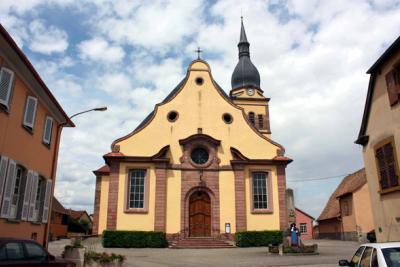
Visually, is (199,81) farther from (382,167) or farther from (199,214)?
(382,167)

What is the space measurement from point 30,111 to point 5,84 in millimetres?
2347

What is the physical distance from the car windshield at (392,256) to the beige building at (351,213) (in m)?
27.5

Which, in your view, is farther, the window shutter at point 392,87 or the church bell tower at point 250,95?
the church bell tower at point 250,95

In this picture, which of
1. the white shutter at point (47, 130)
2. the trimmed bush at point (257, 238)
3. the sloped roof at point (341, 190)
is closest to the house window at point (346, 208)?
the sloped roof at point (341, 190)

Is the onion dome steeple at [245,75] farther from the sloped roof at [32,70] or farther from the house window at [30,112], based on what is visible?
the house window at [30,112]

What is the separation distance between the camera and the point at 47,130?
1580 cm

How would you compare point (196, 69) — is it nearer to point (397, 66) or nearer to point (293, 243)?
point (293, 243)

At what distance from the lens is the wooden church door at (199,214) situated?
82.5 ft

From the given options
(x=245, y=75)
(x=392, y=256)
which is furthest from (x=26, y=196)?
(x=245, y=75)

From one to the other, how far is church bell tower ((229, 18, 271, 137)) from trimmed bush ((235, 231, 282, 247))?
16404 millimetres

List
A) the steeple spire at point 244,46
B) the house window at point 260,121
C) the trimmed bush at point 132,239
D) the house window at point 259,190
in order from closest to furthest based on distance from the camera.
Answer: the trimmed bush at point 132,239, the house window at point 259,190, the house window at point 260,121, the steeple spire at point 244,46

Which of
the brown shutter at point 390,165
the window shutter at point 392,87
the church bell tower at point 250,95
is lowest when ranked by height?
the brown shutter at point 390,165

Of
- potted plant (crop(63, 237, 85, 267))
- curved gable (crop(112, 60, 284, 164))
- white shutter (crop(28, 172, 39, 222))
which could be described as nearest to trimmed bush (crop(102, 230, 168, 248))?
curved gable (crop(112, 60, 284, 164))

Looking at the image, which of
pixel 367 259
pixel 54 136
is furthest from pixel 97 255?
pixel 367 259
